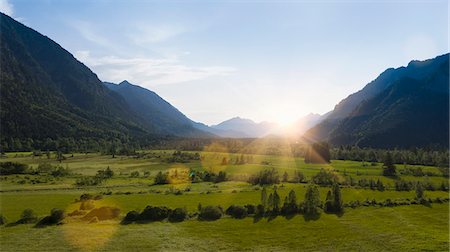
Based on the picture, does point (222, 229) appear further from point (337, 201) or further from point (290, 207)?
point (337, 201)

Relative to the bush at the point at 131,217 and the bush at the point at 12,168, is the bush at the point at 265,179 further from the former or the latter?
the bush at the point at 12,168

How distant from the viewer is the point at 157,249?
54.4m

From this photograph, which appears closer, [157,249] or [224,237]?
[157,249]

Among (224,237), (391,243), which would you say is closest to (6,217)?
(224,237)

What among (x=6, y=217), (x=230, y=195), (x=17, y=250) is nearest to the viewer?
(x=17, y=250)

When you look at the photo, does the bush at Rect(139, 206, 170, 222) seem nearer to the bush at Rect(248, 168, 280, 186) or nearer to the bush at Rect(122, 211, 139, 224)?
the bush at Rect(122, 211, 139, 224)

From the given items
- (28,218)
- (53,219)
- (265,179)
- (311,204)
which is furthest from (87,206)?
(265,179)

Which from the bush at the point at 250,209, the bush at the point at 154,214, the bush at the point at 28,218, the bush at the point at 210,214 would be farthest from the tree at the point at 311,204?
the bush at the point at 28,218

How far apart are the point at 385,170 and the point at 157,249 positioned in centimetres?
11539

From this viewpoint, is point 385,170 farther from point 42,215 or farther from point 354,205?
point 42,215

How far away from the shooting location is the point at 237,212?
74875mm

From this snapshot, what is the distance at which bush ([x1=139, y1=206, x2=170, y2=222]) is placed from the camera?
233 ft

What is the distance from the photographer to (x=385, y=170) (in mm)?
147000

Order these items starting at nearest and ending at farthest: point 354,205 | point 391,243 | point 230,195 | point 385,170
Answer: point 391,243, point 354,205, point 230,195, point 385,170
